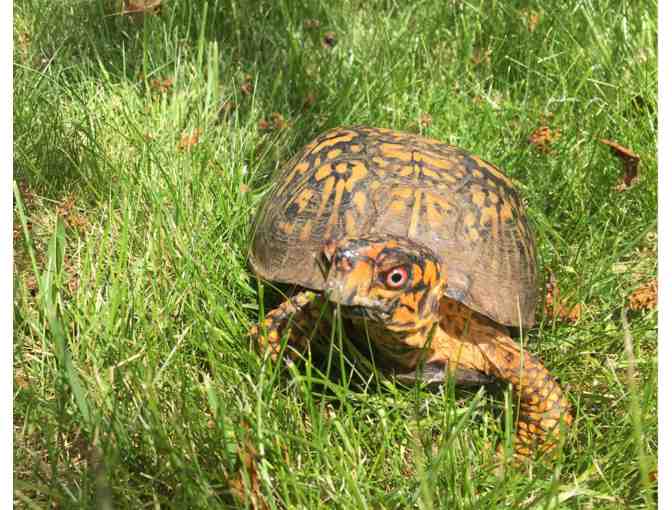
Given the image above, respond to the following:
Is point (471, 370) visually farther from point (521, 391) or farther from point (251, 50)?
point (251, 50)

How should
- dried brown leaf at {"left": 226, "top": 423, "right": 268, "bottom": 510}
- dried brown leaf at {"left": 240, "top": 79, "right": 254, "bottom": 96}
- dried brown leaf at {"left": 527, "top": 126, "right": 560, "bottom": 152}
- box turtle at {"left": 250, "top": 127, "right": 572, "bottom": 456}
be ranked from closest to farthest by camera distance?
dried brown leaf at {"left": 226, "top": 423, "right": 268, "bottom": 510}
box turtle at {"left": 250, "top": 127, "right": 572, "bottom": 456}
dried brown leaf at {"left": 527, "top": 126, "right": 560, "bottom": 152}
dried brown leaf at {"left": 240, "top": 79, "right": 254, "bottom": 96}

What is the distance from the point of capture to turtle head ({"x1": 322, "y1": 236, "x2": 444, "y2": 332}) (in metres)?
1.74

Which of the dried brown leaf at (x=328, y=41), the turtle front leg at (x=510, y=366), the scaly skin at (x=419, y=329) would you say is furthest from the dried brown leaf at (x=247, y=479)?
the dried brown leaf at (x=328, y=41)

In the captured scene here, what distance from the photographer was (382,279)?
1.77 m

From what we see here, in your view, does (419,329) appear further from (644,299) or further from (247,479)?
(644,299)

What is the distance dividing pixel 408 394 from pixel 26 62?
7.76 feet

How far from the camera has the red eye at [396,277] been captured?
69.7 inches

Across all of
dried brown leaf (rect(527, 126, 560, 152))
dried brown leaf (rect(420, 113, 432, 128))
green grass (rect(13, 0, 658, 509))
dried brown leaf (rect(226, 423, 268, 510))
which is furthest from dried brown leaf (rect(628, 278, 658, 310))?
dried brown leaf (rect(226, 423, 268, 510))

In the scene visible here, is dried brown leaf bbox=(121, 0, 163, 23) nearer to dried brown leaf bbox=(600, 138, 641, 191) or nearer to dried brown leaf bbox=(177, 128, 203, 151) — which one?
dried brown leaf bbox=(177, 128, 203, 151)

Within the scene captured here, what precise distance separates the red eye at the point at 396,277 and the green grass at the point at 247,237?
303 millimetres

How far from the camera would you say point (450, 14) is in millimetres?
3869

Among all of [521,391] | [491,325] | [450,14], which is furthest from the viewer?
[450,14]

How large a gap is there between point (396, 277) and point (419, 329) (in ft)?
0.79

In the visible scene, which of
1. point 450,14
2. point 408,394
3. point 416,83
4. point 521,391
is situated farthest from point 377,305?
point 450,14
